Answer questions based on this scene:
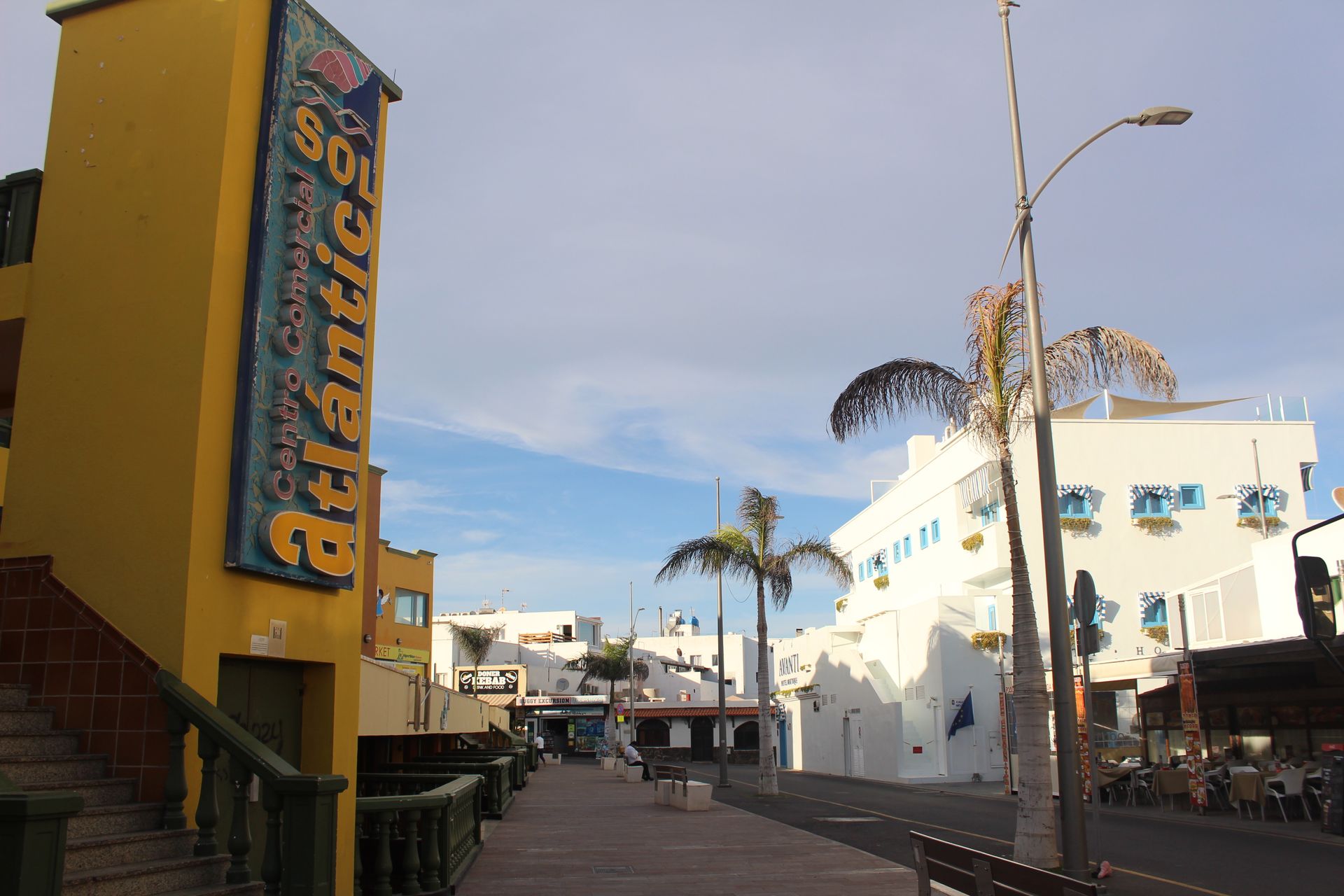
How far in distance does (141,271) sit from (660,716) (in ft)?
218

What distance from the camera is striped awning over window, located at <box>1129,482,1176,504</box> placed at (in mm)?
35125

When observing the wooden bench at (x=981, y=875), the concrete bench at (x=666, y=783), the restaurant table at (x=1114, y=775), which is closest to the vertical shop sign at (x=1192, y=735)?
the restaurant table at (x=1114, y=775)

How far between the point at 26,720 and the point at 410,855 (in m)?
3.59

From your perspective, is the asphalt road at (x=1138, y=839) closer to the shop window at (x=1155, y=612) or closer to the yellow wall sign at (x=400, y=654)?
the shop window at (x=1155, y=612)

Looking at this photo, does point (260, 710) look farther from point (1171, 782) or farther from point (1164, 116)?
point (1171, 782)

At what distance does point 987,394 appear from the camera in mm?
14711

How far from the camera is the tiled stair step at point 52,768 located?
21.0 ft

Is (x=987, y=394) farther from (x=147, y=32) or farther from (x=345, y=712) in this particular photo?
(x=147, y=32)

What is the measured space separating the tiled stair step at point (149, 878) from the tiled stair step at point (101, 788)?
61cm

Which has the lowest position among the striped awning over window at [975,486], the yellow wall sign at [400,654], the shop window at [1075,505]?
the yellow wall sign at [400,654]

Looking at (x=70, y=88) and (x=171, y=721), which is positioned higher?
(x=70, y=88)

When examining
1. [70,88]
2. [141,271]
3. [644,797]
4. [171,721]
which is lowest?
[644,797]

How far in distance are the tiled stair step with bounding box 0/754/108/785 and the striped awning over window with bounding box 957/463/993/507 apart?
3105 centimetres

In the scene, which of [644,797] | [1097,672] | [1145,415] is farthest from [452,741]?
[1145,415]
